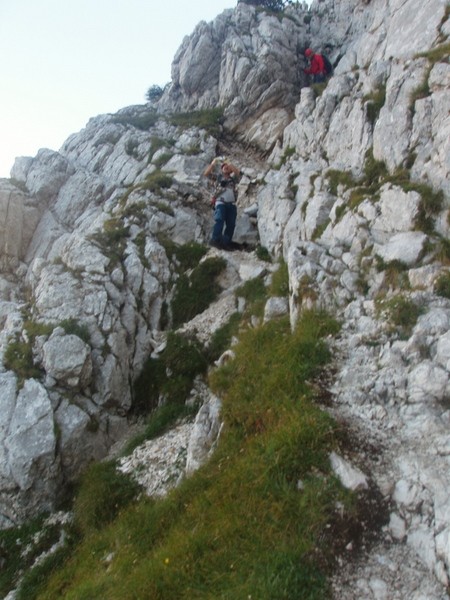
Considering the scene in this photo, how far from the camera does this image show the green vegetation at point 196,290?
739 inches

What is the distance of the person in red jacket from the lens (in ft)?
114

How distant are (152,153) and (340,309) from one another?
87.9ft

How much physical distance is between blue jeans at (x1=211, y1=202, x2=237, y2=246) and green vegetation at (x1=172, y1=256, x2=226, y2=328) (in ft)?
7.08

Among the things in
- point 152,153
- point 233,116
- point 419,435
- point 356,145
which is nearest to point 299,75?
point 233,116

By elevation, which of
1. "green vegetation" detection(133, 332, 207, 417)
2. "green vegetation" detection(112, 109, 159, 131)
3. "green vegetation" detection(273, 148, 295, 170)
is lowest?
"green vegetation" detection(133, 332, 207, 417)

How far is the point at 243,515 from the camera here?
7668mm

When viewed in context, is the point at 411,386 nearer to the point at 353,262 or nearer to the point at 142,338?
the point at 353,262

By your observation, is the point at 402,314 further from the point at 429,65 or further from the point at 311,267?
the point at 429,65

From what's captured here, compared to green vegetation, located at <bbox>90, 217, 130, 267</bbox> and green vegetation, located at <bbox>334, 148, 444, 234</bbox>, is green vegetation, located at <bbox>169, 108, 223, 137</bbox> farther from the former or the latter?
green vegetation, located at <bbox>334, 148, 444, 234</bbox>

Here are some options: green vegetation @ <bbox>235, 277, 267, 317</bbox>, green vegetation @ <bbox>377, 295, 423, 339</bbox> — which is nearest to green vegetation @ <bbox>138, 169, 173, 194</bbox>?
green vegetation @ <bbox>235, 277, 267, 317</bbox>

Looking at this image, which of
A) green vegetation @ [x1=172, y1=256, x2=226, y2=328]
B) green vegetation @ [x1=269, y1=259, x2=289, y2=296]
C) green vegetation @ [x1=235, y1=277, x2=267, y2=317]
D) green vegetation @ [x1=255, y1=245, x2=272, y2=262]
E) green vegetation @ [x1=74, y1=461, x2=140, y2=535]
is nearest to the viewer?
green vegetation @ [x1=74, y1=461, x2=140, y2=535]

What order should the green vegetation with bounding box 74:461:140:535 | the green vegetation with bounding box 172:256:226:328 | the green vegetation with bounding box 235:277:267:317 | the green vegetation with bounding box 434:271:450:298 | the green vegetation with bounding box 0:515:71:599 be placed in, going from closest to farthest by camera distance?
the green vegetation with bounding box 0:515:71:599 < the green vegetation with bounding box 434:271:450:298 < the green vegetation with bounding box 74:461:140:535 < the green vegetation with bounding box 235:277:267:317 < the green vegetation with bounding box 172:256:226:328

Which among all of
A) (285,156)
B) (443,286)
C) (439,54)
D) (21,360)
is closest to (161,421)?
(21,360)

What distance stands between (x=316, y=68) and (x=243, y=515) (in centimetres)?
3588
